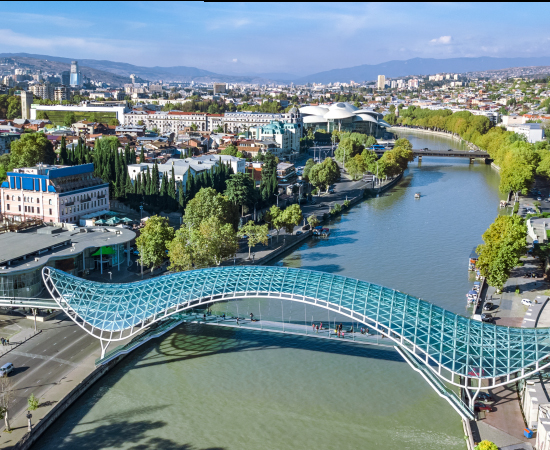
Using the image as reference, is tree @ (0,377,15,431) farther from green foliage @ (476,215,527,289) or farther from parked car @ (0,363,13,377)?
green foliage @ (476,215,527,289)

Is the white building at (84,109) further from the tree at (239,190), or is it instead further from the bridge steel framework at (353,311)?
the bridge steel framework at (353,311)

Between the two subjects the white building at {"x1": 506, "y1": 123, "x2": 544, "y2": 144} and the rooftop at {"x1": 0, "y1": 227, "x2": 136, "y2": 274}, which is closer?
the rooftop at {"x1": 0, "y1": 227, "x2": 136, "y2": 274}

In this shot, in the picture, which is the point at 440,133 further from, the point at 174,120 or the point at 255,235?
the point at 255,235

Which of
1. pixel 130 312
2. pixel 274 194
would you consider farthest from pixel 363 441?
pixel 274 194

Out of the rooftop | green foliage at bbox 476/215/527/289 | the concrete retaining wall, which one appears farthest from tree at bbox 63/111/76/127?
the concrete retaining wall

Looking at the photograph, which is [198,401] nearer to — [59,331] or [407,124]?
[59,331]

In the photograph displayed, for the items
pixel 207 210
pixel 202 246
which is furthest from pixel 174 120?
pixel 202 246

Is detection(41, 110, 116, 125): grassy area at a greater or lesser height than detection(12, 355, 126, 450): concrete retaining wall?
greater

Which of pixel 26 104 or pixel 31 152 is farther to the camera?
pixel 26 104
